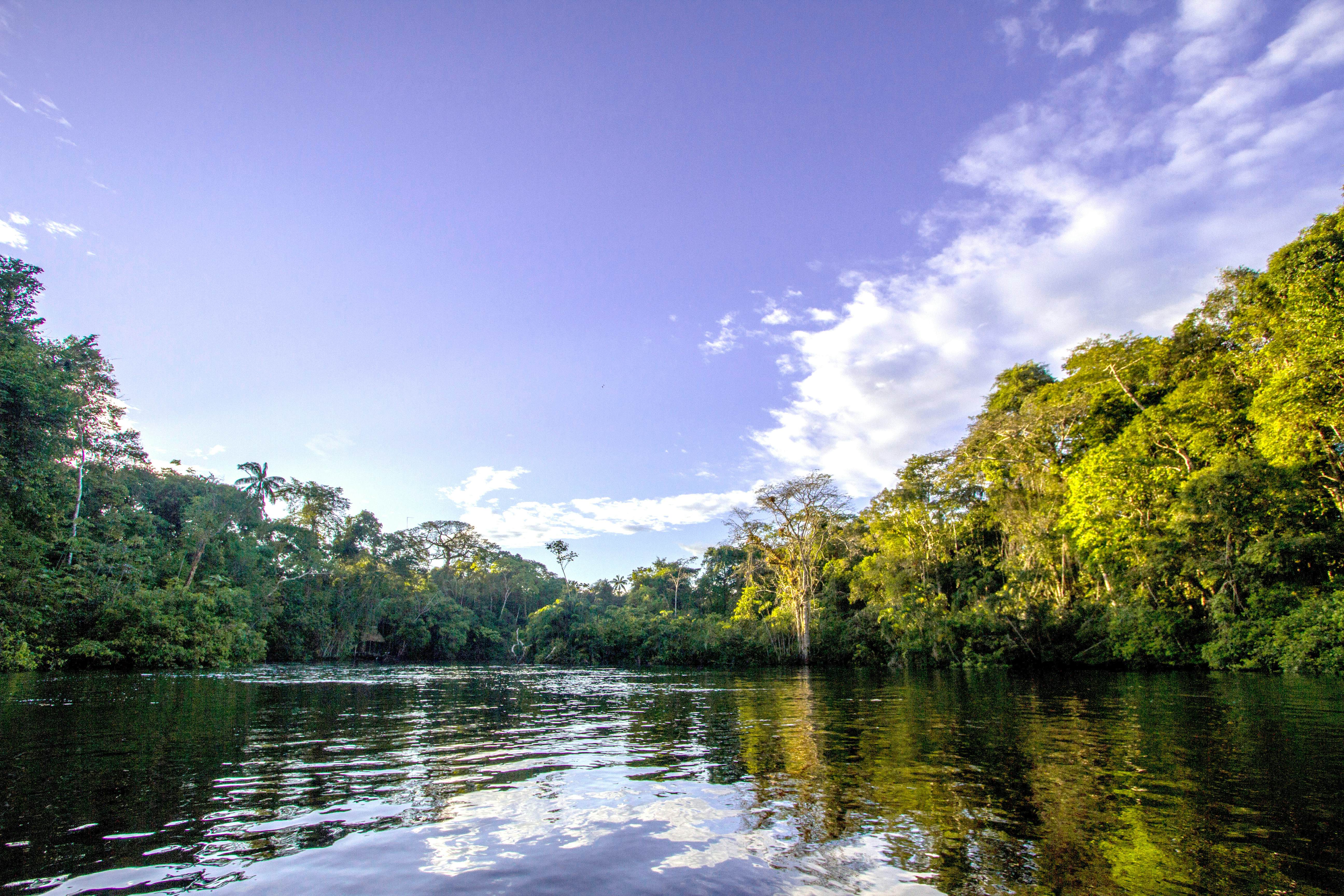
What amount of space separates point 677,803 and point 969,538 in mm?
37497

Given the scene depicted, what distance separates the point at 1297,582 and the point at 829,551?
2480 cm

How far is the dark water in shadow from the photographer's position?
2988 mm

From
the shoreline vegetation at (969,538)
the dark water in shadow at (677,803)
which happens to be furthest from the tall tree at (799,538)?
the dark water in shadow at (677,803)

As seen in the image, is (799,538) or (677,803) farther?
(799,538)

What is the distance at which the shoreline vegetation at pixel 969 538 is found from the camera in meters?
20.8

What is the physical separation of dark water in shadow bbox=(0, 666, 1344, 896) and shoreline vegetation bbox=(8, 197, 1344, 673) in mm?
15545

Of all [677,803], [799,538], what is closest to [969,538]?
[799,538]

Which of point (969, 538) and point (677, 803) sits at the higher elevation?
point (969, 538)

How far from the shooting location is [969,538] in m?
37.4

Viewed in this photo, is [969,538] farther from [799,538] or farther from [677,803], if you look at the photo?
[677,803]

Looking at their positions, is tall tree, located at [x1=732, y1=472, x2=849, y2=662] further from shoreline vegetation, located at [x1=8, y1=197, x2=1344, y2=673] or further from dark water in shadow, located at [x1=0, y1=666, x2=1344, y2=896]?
dark water in shadow, located at [x1=0, y1=666, x2=1344, y2=896]

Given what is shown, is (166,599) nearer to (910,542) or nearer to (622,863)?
(622,863)

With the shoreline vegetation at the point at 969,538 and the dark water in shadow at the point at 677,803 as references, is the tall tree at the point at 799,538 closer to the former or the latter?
the shoreline vegetation at the point at 969,538

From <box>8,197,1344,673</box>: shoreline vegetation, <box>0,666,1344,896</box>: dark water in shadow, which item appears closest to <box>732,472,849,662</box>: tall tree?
<box>8,197,1344,673</box>: shoreline vegetation
